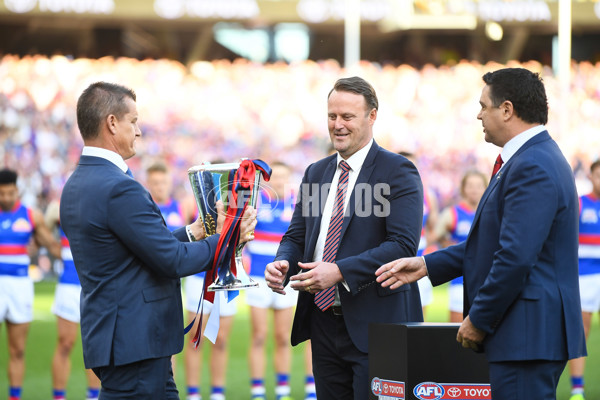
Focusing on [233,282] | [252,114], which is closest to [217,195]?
[233,282]

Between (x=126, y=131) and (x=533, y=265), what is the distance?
1677 millimetres

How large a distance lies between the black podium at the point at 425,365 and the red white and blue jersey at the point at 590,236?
4.06 metres

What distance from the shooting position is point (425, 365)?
319 cm

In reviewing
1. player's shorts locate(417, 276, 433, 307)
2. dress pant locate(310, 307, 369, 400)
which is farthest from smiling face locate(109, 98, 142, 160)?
player's shorts locate(417, 276, 433, 307)

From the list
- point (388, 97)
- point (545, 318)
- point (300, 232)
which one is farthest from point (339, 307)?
point (388, 97)

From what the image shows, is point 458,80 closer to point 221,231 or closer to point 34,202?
point 34,202

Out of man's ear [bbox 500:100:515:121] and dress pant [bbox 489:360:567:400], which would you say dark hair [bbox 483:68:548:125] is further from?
dress pant [bbox 489:360:567:400]

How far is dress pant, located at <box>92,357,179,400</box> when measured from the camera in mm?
3111

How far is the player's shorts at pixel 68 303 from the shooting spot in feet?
20.0

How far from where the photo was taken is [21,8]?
1995 centimetres

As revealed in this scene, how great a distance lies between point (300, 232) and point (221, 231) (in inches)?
22.3

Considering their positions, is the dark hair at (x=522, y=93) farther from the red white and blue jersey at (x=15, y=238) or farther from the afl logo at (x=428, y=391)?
the red white and blue jersey at (x=15, y=238)

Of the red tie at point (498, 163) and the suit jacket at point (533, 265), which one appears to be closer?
the suit jacket at point (533, 265)

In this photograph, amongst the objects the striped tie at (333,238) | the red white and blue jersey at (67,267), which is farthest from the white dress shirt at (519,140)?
the red white and blue jersey at (67,267)
